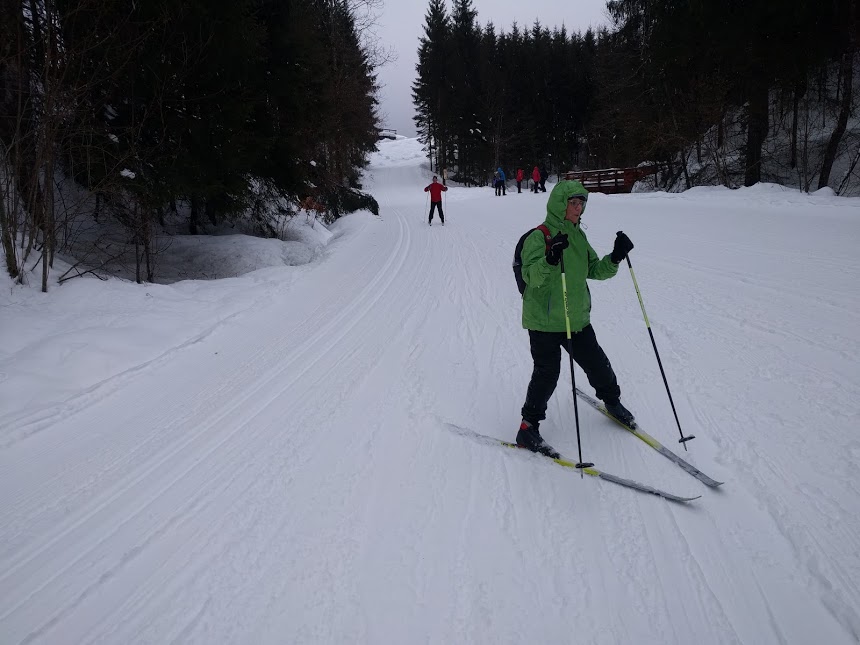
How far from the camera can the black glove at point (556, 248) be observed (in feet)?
9.87

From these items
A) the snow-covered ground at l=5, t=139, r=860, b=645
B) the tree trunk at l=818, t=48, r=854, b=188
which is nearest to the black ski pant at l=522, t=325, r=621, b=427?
the snow-covered ground at l=5, t=139, r=860, b=645

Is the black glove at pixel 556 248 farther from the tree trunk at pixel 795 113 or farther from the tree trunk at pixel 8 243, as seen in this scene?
the tree trunk at pixel 795 113

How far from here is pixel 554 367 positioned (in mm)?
3422

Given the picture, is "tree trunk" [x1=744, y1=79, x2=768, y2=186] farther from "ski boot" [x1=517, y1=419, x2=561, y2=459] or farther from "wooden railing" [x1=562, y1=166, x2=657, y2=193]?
"ski boot" [x1=517, y1=419, x2=561, y2=459]

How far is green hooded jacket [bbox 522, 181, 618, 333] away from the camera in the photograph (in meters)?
3.20

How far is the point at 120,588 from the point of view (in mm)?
2410

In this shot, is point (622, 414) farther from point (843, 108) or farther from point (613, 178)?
point (613, 178)

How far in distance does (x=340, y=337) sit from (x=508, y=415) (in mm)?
2755

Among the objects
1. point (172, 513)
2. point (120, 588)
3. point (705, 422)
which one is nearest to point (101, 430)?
point (172, 513)

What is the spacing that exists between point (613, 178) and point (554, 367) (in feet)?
87.7

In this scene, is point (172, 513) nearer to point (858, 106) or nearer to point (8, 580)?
point (8, 580)

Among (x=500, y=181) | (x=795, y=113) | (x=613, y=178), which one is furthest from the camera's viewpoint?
(x=500, y=181)

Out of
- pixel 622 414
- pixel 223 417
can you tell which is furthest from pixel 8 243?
pixel 622 414

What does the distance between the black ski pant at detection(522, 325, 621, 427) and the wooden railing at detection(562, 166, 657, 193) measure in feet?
82.8
